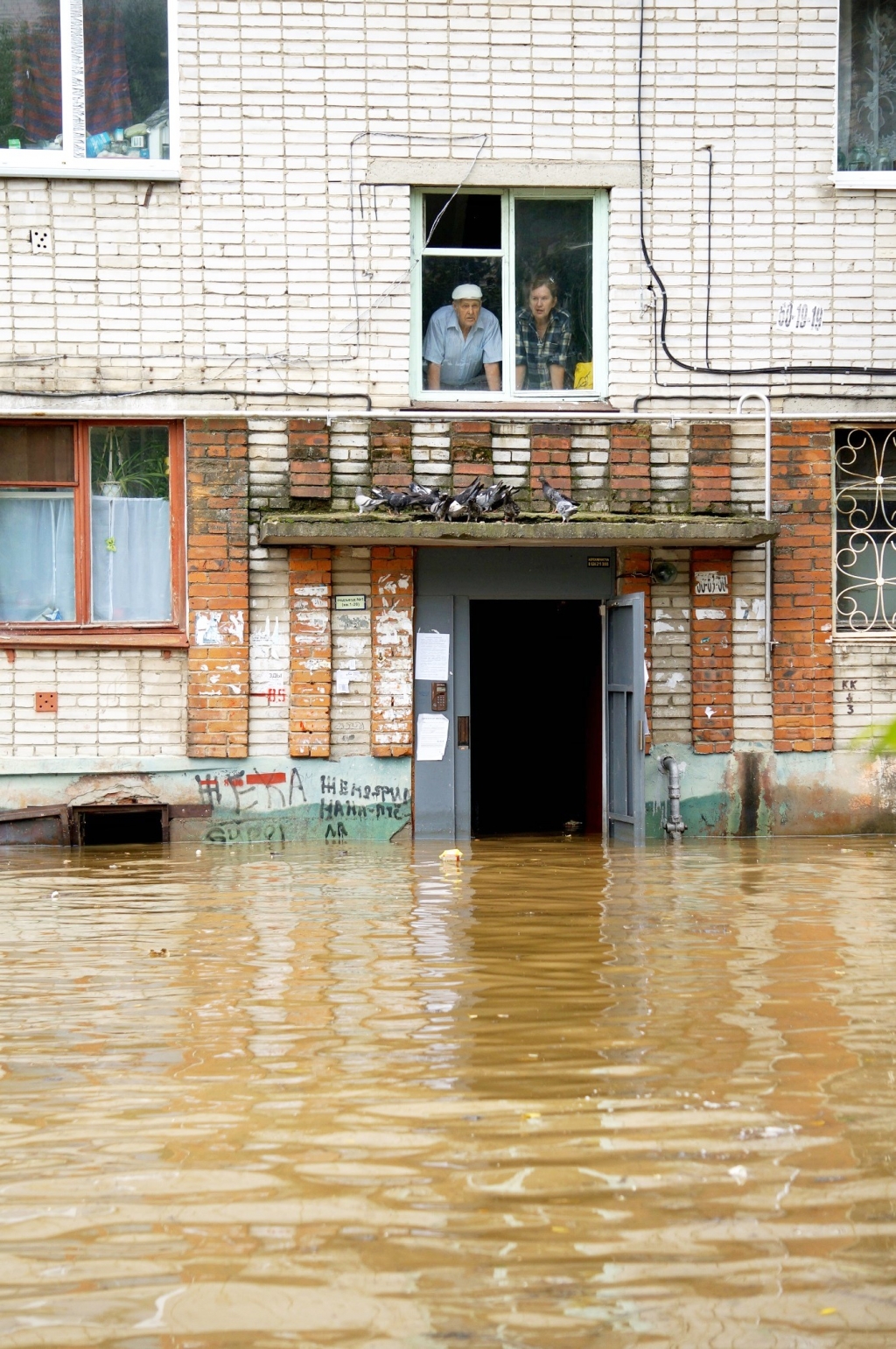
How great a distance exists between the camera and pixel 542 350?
11281 mm

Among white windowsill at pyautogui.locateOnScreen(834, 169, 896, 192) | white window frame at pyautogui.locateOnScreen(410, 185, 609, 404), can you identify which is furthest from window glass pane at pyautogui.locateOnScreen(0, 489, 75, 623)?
white windowsill at pyautogui.locateOnScreen(834, 169, 896, 192)

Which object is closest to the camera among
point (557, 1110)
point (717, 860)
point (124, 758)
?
point (557, 1110)

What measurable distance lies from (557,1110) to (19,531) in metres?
7.80

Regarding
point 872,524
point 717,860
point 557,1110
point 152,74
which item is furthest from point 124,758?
point 557,1110

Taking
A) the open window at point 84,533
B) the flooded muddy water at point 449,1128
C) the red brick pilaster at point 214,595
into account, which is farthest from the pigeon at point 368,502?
the flooded muddy water at point 449,1128

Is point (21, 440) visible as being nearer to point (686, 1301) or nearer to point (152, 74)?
point (152, 74)

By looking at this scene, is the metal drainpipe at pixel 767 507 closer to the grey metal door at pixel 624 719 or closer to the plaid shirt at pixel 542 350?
the grey metal door at pixel 624 719

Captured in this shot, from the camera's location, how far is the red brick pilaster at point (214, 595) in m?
10.7

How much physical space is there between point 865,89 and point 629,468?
3449 millimetres

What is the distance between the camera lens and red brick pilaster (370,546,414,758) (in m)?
10.9

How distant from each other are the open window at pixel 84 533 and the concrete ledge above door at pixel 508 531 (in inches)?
35.2

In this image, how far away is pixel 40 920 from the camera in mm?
7434

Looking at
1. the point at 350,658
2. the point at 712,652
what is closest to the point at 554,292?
the point at 712,652

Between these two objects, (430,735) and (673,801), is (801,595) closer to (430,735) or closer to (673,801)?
(673,801)
